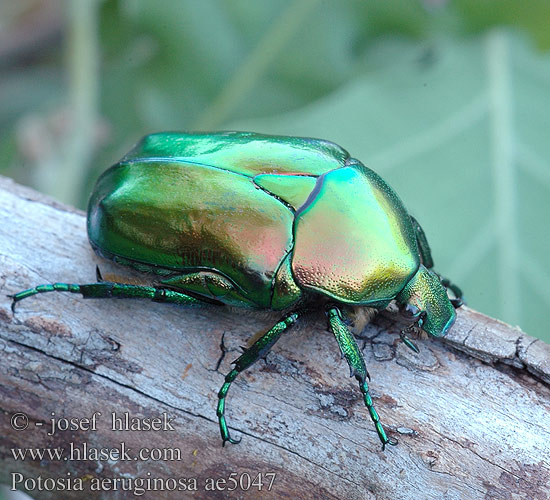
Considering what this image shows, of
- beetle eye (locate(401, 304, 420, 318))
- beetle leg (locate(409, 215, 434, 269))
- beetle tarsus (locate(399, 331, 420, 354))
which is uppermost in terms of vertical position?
beetle leg (locate(409, 215, 434, 269))

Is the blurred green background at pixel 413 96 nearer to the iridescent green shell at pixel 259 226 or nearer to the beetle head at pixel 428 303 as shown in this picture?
the beetle head at pixel 428 303

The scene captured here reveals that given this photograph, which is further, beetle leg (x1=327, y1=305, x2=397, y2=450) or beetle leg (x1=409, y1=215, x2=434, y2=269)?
beetle leg (x1=409, y1=215, x2=434, y2=269)

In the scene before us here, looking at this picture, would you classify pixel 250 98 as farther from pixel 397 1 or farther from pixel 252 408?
pixel 252 408

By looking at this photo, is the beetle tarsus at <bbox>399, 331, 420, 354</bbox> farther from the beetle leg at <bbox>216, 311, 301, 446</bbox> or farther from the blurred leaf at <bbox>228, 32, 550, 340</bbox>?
the blurred leaf at <bbox>228, 32, 550, 340</bbox>

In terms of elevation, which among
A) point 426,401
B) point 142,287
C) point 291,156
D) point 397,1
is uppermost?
point 397,1

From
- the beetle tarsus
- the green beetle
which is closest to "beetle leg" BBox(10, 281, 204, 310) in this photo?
the green beetle

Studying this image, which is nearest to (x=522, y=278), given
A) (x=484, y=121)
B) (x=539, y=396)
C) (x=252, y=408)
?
(x=484, y=121)

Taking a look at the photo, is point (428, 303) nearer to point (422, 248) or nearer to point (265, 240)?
point (422, 248)

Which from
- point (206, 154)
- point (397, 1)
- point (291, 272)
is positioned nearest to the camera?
point (291, 272)

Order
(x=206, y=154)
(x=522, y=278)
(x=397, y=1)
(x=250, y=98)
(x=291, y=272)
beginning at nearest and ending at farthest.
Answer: (x=291, y=272) < (x=206, y=154) < (x=522, y=278) < (x=397, y=1) < (x=250, y=98)
